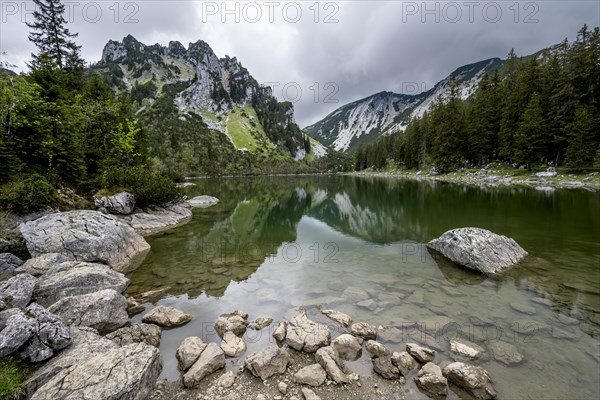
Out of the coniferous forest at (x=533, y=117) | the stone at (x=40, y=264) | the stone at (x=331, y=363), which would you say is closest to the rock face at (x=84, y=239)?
the stone at (x=40, y=264)

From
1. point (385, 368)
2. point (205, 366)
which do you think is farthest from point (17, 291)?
point (385, 368)

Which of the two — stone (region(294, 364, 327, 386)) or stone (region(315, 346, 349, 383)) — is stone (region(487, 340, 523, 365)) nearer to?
stone (region(315, 346, 349, 383))

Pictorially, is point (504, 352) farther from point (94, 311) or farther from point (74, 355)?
point (94, 311)

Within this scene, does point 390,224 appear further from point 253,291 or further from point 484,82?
point 484,82

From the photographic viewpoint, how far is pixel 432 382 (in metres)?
6.14

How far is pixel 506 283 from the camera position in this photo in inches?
460

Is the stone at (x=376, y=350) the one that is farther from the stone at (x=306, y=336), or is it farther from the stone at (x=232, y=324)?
the stone at (x=232, y=324)

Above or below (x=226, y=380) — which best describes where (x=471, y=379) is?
above

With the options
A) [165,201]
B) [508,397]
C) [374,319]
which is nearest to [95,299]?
[374,319]

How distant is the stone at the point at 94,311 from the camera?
325 inches

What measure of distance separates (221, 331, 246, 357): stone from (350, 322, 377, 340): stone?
3.61 meters

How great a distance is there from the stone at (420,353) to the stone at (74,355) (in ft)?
26.5

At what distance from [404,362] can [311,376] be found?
2.56 metres

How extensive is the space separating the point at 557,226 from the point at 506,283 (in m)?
13.8
